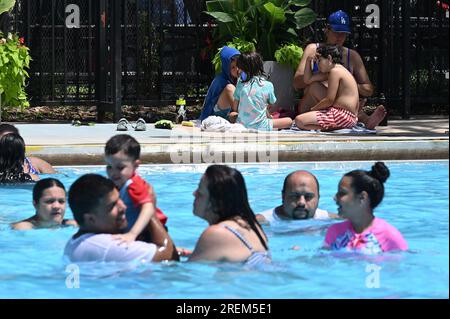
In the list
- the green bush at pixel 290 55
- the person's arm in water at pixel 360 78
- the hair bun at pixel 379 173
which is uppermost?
the green bush at pixel 290 55

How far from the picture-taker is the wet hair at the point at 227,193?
569 centimetres

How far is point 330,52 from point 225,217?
7.34 m

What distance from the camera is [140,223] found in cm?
Answer: 579

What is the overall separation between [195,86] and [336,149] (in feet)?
18.0

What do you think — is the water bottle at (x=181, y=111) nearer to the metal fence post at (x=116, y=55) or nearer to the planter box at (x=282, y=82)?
the metal fence post at (x=116, y=55)

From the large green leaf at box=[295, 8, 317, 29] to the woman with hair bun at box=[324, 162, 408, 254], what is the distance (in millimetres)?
8427

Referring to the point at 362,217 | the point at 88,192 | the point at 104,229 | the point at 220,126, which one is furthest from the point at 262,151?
the point at 88,192

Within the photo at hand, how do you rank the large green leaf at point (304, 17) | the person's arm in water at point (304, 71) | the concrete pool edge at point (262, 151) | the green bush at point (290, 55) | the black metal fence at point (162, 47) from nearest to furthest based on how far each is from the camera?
the concrete pool edge at point (262, 151), the person's arm in water at point (304, 71), the green bush at point (290, 55), the large green leaf at point (304, 17), the black metal fence at point (162, 47)

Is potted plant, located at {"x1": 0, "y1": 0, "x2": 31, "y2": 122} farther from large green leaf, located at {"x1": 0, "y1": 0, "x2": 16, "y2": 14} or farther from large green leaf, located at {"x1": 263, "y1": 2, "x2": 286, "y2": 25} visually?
large green leaf, located at {"x1": 263, "y1": 2, "x2": 286, "y2": 25}

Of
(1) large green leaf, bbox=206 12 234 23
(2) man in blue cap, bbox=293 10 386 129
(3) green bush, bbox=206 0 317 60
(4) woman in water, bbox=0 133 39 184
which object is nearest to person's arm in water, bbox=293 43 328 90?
(2) man in blue cap, bbox=293 10 386 129

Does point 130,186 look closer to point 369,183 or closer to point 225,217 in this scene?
point 225,217

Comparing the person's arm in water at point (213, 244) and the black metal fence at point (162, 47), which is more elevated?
the black metal fence at point (162, 47)

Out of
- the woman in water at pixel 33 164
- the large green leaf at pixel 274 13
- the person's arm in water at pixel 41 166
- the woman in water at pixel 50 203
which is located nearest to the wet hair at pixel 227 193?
the woman in water at pixel 50 203
